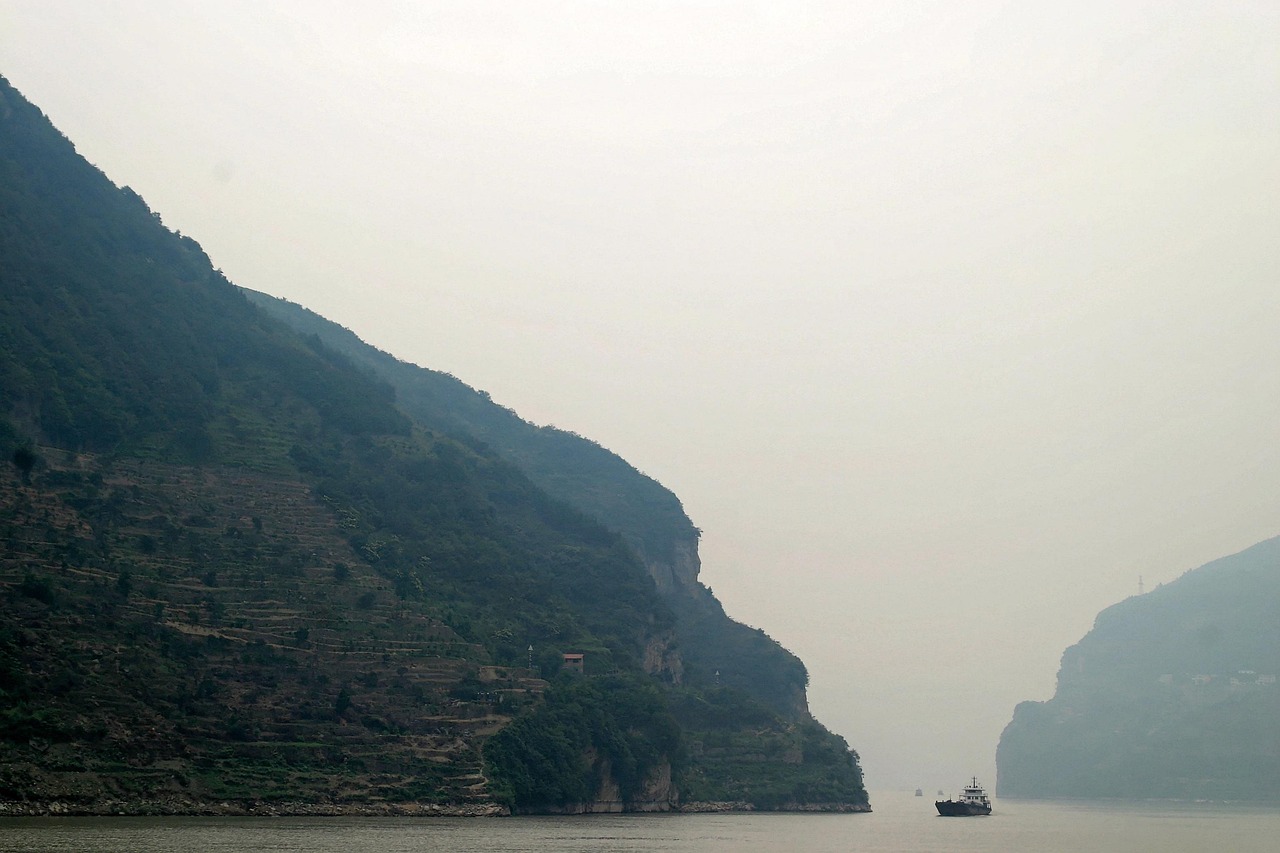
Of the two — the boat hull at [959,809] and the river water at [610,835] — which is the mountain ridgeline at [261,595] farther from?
the boat hull at [959,809]

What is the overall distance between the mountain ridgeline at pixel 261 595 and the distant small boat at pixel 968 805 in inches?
685

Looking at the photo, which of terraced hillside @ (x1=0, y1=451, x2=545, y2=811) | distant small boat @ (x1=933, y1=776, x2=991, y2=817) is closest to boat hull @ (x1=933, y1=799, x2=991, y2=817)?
distant small boat @ (x1=933, y1=776, x2=991, y2=817)

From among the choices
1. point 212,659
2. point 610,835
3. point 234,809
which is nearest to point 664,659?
point 610,835

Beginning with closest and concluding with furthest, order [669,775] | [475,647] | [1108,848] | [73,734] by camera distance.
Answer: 1. [73,734]
2. [1108,848]
3. [475,647]
4. [669,775]

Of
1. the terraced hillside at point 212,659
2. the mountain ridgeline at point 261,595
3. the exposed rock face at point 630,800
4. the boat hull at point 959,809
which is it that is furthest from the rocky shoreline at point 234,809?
the boat hull at point 959,809

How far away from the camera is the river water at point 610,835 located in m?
65.3

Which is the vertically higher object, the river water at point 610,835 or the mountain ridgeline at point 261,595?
the mountain ridgeline at point 261,595

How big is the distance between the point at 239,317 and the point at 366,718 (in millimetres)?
71265

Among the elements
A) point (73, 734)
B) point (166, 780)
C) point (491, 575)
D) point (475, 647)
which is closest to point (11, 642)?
point (73, 734)

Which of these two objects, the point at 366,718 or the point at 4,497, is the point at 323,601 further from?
the point at 4,497

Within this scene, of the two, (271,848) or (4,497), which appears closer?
(271,848)

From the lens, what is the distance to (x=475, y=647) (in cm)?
11888

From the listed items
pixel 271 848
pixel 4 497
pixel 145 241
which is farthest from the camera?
pixel 145 241

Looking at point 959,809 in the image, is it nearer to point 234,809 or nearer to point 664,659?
point 664,659
